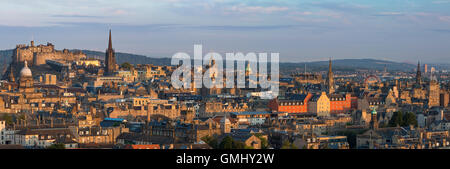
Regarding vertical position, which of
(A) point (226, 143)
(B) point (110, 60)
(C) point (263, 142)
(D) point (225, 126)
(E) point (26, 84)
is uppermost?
(B) point (110, 60)

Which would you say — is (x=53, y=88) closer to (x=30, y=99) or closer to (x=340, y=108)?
(x=30, y=99)

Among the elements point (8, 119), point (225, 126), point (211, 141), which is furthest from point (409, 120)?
point (8, 119)

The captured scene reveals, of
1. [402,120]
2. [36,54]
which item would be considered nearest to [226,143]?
[402,120]

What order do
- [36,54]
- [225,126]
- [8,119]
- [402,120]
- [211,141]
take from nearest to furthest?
1. [211,141]
2. [225,126]
3. [8,119]
4. [402,120]
5. [36,54]

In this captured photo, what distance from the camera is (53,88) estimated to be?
101 metres

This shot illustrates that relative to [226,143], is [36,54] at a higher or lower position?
higher

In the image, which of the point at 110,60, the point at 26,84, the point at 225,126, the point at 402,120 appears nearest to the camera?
the point at 225,126

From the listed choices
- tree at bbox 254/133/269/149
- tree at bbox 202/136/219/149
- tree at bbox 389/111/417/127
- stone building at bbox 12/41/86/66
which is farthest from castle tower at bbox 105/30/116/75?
tree at bbox 202/136/219/149

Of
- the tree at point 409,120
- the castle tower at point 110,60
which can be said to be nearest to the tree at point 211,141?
the tree at point 409,120

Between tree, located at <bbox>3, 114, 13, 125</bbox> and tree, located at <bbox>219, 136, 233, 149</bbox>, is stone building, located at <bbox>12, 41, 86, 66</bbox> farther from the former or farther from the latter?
tree, located at <bbox>219, 136, 233, 149</bbox>

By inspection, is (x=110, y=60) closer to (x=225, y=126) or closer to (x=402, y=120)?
(x=402, y=120)

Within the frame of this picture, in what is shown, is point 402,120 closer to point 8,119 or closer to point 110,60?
point 8,119

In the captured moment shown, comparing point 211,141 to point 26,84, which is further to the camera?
point 26,84

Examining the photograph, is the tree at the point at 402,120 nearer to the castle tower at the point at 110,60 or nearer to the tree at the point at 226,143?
the tree at the point at 226,143
